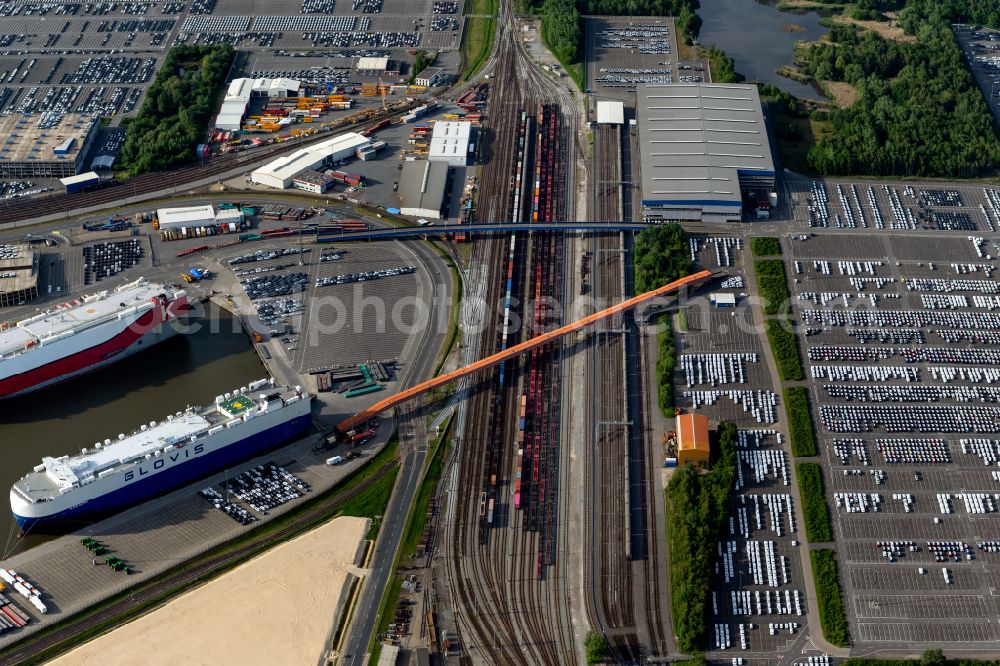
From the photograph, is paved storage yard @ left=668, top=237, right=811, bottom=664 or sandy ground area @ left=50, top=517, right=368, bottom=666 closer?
sandy ground area @ left=50, top=517, right=368, bottom=666

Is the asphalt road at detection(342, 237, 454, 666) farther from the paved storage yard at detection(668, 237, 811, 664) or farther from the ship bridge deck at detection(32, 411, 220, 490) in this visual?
the paved storage yard at detection(668, 237, 811, 664)

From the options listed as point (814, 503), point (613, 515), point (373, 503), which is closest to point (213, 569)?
point (373, 503)

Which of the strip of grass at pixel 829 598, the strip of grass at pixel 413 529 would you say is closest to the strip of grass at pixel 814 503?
the strip of grass at pixel 829 598

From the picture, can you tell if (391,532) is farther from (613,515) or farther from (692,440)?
(692,440)

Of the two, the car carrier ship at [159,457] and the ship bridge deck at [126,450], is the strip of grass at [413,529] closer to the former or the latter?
the car carrier ship at [159,457]

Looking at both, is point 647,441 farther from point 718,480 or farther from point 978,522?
point 978,522

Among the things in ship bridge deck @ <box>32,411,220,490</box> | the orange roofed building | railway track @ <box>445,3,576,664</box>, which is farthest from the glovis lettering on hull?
the orange roofed building
